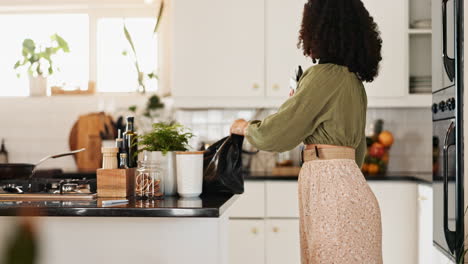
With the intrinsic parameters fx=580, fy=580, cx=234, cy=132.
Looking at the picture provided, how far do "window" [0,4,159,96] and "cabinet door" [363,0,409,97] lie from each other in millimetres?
1695

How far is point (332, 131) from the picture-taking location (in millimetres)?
2129

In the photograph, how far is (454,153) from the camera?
8.55 feet

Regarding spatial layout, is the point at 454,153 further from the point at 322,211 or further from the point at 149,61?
the point at 149,61

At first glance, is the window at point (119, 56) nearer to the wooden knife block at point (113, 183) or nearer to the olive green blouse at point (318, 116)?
the olive green blouse at point (318, 116)

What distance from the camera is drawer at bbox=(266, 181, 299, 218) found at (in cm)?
359

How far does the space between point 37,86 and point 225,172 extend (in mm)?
2655

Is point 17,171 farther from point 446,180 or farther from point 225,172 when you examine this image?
point 446,180

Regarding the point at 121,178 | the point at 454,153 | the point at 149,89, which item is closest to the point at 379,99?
the point at 454,153

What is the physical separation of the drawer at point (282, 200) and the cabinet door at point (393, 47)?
864 millimetres

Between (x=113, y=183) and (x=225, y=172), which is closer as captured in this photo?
(x=113, y=183)

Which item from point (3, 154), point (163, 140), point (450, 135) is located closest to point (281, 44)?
point (450, 135)

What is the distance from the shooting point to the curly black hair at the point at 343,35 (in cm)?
215

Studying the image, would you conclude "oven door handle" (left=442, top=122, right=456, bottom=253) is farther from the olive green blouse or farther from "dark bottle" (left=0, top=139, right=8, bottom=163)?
"dark bottle" (left=0, top=139, right=8, bottom=163)

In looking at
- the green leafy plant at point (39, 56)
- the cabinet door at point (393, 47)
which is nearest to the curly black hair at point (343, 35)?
the cabinet door at point (393, 47)
